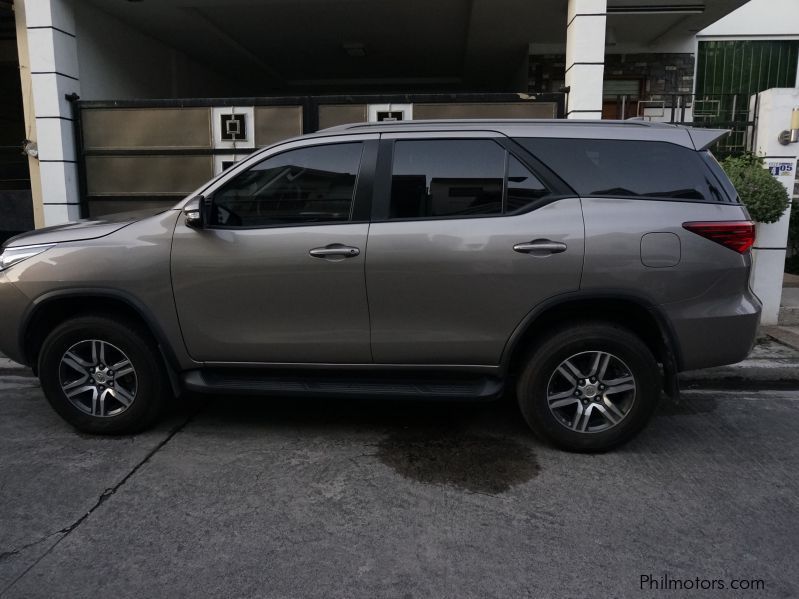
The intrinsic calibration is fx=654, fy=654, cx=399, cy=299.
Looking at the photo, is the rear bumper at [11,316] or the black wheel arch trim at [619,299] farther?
the rear bumper at [11,316]

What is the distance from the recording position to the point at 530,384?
12.9 feet

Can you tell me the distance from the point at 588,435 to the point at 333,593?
1964 millimetres

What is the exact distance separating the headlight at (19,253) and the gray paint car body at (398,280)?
0.05 m

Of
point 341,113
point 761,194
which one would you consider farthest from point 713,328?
point 341,113

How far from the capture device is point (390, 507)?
341cm

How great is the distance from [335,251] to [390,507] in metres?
1.51

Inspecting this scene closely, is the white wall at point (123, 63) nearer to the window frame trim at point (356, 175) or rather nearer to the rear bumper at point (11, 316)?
the rear bumper at point (11, 316)

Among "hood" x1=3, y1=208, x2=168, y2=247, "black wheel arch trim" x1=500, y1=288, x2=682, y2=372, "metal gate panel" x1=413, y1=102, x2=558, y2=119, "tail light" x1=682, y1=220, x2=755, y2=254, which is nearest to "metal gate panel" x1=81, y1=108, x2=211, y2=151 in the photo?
"metal gate panel" x1=413, y1=102, x2=558, y2=119

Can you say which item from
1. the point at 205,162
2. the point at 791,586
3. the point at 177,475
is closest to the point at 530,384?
the point at 791,586

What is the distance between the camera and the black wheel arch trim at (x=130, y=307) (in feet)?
13.5

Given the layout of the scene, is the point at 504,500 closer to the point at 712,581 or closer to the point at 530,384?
the point at 530,384

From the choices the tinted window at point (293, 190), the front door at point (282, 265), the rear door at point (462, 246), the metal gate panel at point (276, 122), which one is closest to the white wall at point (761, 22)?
the metal gate panel at point (276, 122)

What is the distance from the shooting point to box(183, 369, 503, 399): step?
4.00 m

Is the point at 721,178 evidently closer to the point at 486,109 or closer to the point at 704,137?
the point at 704,137
